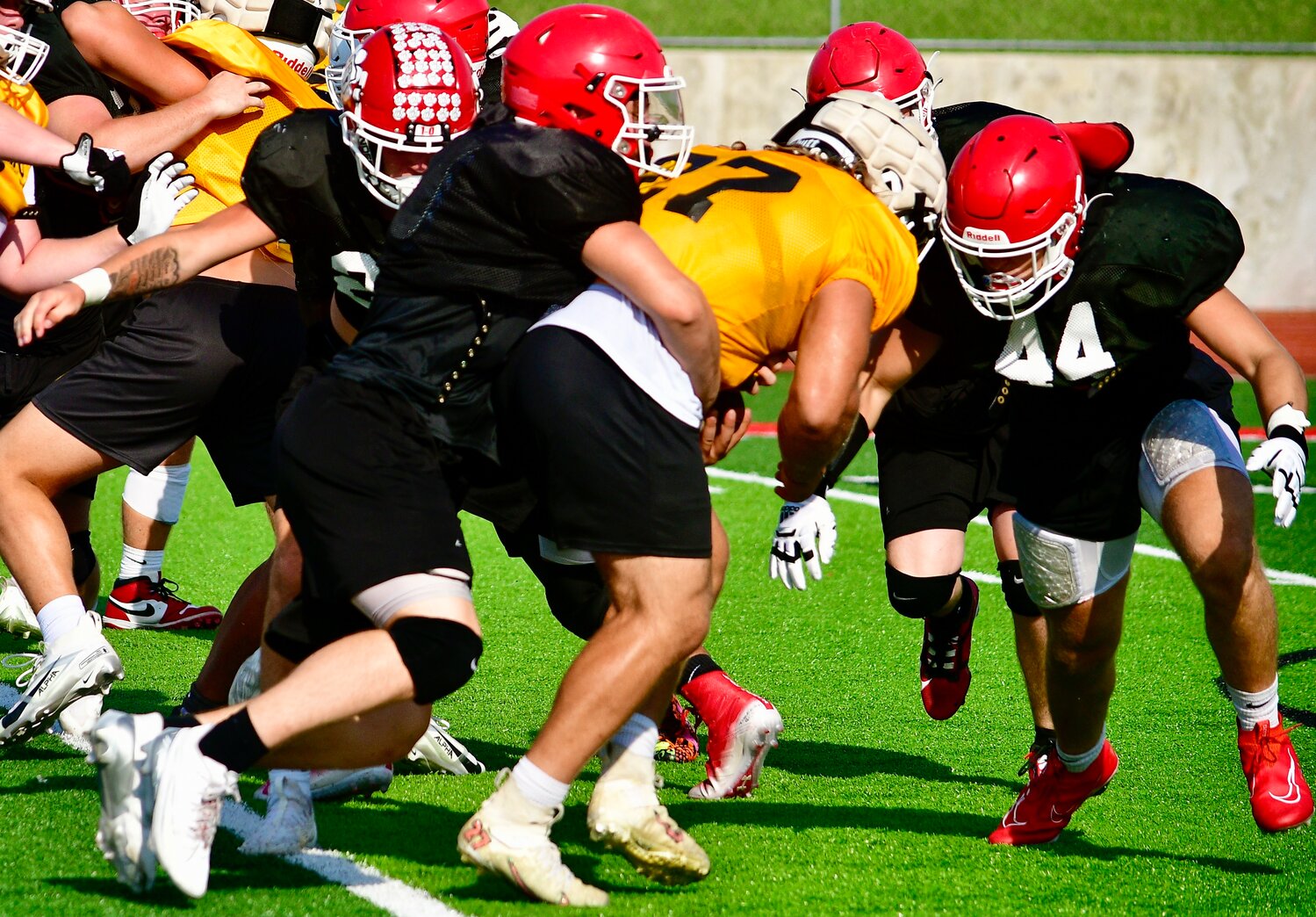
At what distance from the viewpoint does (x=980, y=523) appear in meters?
7.37

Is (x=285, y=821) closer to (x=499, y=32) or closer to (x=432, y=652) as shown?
(x=432, y=652)

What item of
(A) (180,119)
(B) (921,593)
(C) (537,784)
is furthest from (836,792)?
(A) (180,119)

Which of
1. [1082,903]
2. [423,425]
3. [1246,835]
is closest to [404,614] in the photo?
[423,425]

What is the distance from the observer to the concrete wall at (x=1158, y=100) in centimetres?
1447

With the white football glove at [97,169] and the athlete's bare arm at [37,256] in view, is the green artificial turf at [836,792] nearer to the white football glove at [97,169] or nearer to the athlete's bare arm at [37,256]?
the athlete's bare arm at [37,256]

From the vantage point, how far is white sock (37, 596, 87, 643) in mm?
3836

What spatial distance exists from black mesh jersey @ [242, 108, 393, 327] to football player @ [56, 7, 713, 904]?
1.49ft

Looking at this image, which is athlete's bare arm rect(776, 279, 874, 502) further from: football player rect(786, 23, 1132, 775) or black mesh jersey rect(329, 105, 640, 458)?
football player rect(786, 23, 1132, 775)

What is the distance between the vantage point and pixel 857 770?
4.12 meters

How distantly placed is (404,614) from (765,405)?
778 centimetres

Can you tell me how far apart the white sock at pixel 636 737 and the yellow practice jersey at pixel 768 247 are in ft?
2.43

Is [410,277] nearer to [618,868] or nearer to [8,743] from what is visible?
[618,868]

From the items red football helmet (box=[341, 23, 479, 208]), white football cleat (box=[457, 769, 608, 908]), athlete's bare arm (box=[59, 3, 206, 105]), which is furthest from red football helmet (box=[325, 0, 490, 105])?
white football cleat (box=[457, 769, 608, 908])

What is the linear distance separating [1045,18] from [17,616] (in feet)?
43.8
